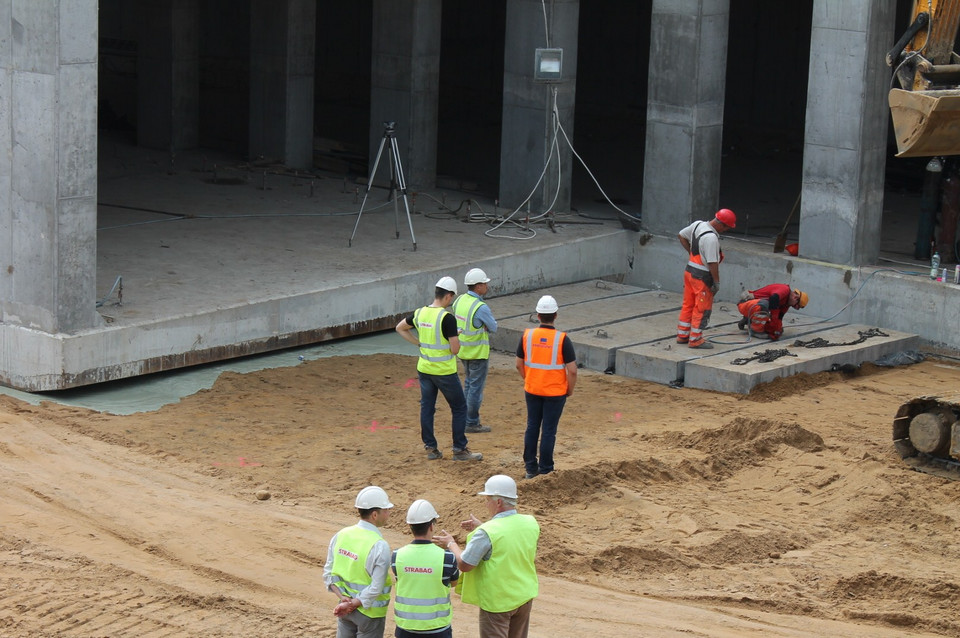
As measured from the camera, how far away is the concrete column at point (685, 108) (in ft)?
68.5

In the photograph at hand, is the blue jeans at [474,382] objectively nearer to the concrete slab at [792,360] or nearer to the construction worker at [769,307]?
the concrete slab at [792,360]

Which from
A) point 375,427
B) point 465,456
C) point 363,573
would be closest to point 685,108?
point 375,427

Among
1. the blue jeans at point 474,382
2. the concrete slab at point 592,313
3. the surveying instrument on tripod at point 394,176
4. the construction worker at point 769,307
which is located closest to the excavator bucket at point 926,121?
the construction worker at point 769,307

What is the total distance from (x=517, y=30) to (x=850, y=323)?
7.23 meters

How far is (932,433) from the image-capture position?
1388 cm

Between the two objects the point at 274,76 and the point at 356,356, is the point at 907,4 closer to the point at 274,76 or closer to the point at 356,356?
the point at 274,76

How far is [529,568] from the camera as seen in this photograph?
8.70 m

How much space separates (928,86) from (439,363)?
17.5 feet

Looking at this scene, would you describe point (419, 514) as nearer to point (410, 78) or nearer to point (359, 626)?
point (359, 626)

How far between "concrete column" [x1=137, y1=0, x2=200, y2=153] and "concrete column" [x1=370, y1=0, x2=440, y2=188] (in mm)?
4599

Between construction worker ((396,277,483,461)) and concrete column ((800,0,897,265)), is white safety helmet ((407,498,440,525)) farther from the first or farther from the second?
concrete column ((800,0,897,265))

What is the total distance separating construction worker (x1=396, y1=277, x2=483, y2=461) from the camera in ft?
44.3

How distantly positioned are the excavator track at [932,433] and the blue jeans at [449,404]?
4299mm

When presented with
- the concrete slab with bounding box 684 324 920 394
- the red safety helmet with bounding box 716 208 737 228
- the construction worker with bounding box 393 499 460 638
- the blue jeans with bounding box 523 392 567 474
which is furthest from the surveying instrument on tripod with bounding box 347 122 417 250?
the construction worker with bounding box 393 499 460 638
